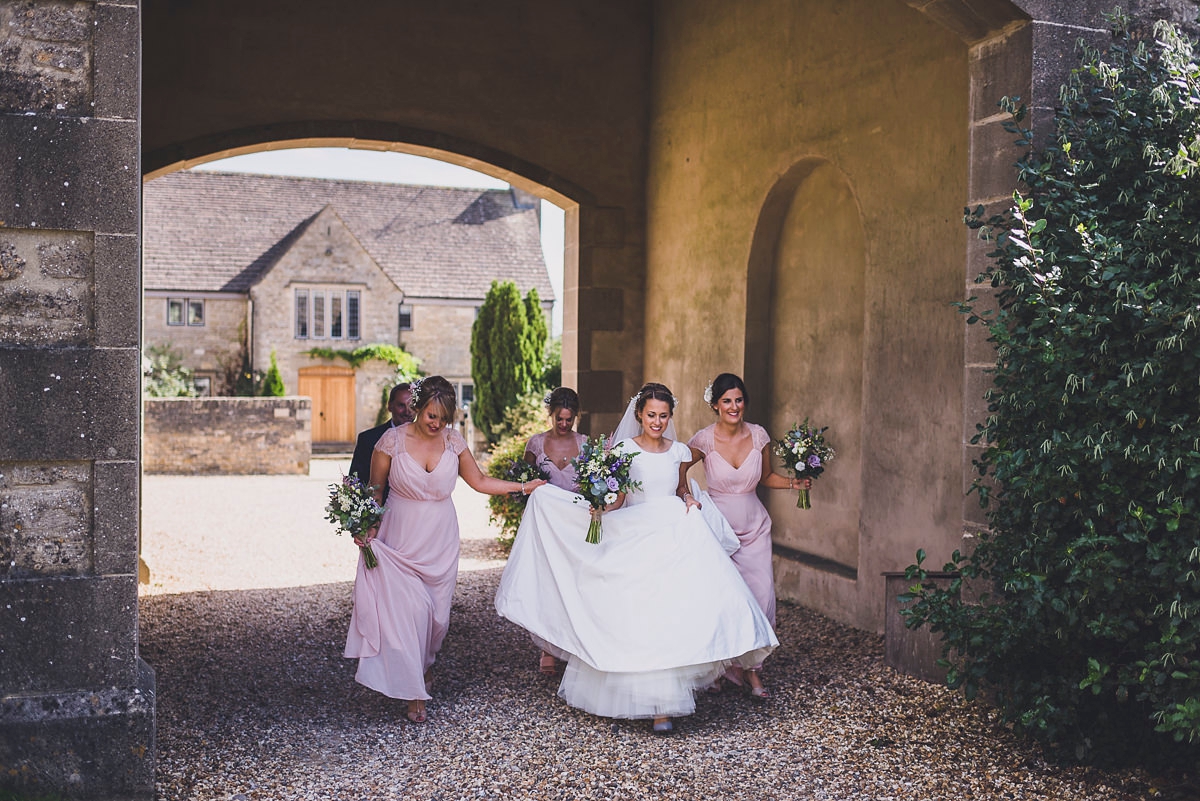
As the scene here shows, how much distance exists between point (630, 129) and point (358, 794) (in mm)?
7214

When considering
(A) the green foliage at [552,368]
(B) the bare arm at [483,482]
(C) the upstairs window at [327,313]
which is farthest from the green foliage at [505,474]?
(C) the upstairs window at [327,313]

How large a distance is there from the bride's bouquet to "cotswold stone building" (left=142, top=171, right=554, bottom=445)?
2322 centimetres

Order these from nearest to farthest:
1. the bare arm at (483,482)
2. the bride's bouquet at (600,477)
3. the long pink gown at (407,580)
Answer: the bride's bouquet at (600,477)
the long pink gown at (407,580)
the bare arm at (483,482)

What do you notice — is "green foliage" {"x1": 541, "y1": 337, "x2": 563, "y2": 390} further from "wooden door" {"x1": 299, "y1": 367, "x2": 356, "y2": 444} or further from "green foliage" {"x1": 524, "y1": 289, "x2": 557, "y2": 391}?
"wooden door" {"x1": 299, "y1": 367, "x2": 356, "y2": 444}

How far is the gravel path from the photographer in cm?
439

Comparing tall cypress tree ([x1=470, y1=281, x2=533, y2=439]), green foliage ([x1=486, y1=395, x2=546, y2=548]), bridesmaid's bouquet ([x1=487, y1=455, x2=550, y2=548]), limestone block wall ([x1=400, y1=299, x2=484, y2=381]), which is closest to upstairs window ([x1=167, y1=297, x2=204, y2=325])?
limestone block wall ([x1=400, y1=299, x2=484, y2=381])

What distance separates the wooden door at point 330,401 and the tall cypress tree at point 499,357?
536cm

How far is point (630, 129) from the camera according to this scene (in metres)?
10.2

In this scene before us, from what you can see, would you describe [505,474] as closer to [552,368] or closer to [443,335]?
[552,368]

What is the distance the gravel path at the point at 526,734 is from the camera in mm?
4391

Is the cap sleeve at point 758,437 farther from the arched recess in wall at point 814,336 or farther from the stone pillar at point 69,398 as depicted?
the stone pillar at point 69,398

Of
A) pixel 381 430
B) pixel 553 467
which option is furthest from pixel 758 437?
pixel 381 430

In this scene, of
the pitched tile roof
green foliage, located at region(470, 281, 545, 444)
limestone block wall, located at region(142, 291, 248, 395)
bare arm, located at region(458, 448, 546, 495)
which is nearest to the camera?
bare arm, located at region(458, 448, 546, 495)

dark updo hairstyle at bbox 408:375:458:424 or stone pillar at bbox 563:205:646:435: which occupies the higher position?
stone pillar at bbox 563:205:646:435
